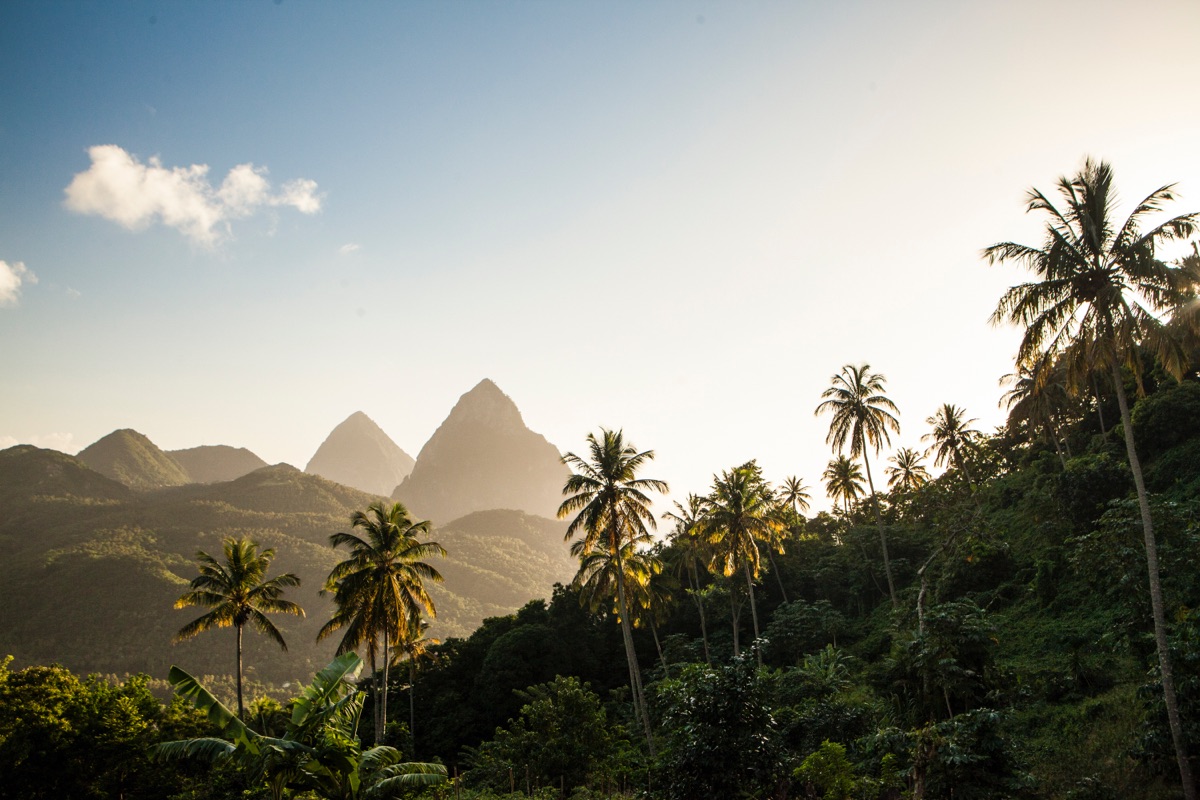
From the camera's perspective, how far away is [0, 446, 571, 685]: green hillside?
82.1 m

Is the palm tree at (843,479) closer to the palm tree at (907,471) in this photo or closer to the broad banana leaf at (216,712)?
the palm tree at (907,471)

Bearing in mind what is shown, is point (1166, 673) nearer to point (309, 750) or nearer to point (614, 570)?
point (309, 750)

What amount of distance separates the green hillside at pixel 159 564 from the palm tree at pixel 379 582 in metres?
57.3

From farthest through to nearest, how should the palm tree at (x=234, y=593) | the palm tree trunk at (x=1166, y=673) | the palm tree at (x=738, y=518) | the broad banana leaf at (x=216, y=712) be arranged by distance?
the palm tree at (x=738, y=518) → the palm tree at (x=234, y=593) → the broad banana leaf at (x=216, y=712) → the palm tree trunk at (x=1166, y=673)

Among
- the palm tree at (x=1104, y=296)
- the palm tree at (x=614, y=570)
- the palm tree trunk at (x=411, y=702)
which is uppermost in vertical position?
the palm tree at (x=1104, y=296)

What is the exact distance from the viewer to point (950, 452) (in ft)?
178

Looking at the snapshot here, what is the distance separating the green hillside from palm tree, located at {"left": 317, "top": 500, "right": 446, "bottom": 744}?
2257 inches

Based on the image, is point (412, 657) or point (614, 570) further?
point (412, 657)

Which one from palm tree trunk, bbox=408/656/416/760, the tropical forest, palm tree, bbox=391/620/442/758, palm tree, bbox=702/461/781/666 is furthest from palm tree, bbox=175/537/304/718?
palm tree, bbox=702/461/781/666

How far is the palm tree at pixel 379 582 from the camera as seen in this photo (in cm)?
2769

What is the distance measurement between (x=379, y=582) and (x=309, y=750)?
1343 cm

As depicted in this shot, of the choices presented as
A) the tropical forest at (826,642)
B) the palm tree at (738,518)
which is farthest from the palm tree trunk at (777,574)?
the palm tree at (738,518)

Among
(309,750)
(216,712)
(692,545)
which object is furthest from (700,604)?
(216,712)

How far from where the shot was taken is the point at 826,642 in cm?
Result: 3834
